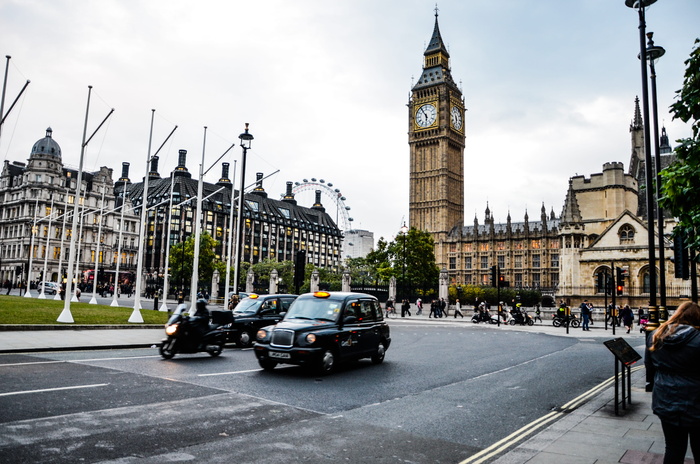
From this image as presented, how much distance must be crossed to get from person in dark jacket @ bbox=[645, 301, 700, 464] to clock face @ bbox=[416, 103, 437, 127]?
350 feet

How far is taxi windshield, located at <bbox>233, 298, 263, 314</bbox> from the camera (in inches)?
675

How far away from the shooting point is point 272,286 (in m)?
58.8

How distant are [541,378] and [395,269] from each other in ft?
190

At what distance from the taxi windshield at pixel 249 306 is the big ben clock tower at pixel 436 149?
89.2m

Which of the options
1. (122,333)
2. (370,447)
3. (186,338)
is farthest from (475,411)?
(122,333)

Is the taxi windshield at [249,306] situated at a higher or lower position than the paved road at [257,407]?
higher

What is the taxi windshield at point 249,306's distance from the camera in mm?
17156

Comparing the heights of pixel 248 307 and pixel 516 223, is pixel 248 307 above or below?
below

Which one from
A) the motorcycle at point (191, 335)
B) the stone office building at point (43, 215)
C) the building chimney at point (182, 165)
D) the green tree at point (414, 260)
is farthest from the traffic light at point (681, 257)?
the building chimney at point (182, 165)

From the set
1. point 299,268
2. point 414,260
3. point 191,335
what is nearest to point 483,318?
point 299,268

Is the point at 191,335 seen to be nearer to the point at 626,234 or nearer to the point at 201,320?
the point at 201,320

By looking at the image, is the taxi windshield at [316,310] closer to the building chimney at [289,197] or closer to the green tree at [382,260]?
the green tree at [382,260]

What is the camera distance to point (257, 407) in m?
8.00

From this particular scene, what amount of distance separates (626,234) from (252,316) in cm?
4829
